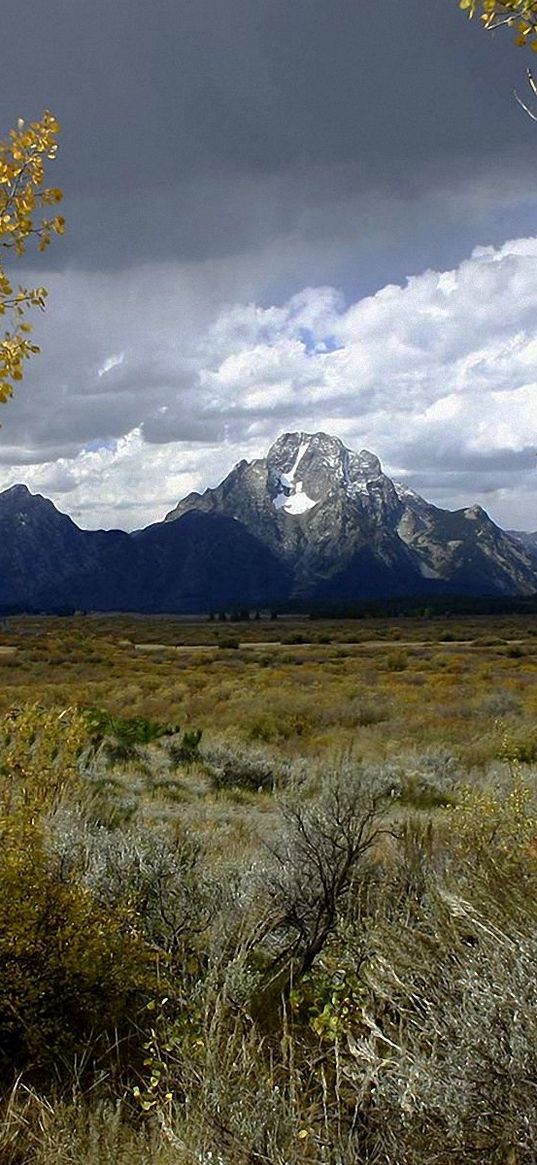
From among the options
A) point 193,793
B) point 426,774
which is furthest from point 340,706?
point 193,793

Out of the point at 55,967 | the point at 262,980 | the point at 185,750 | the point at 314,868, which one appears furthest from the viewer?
the point at 185,750

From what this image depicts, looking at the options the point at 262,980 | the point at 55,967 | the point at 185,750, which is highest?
the point at 55,967

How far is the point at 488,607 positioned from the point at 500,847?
123 metres

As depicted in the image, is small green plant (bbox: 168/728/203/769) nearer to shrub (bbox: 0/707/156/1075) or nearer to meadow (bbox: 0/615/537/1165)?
meadow (bbox: 0/615/537/1165)

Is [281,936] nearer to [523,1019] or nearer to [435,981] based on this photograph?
[435,981]

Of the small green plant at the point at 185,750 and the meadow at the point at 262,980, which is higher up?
the meadow at the point at 262,980

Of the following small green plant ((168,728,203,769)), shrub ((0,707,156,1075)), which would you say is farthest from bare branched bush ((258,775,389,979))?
small green plant ((168,728,203,769))

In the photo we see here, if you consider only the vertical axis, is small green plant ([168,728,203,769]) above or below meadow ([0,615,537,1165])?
below

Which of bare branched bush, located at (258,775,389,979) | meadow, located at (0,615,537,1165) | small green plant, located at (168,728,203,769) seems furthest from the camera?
small green plant, located at (168,728,203,769)

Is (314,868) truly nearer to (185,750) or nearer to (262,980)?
(262,980)

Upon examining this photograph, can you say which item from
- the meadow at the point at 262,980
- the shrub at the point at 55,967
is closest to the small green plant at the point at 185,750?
the meadow at the point at 262,980

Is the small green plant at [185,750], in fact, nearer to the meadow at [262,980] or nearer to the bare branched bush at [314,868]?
the meadow at [262,980]

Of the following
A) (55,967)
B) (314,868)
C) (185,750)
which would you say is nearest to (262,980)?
(314,868)

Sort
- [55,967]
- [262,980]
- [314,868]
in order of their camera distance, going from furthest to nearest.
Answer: [314,868]
[262,980]
[55,967]
